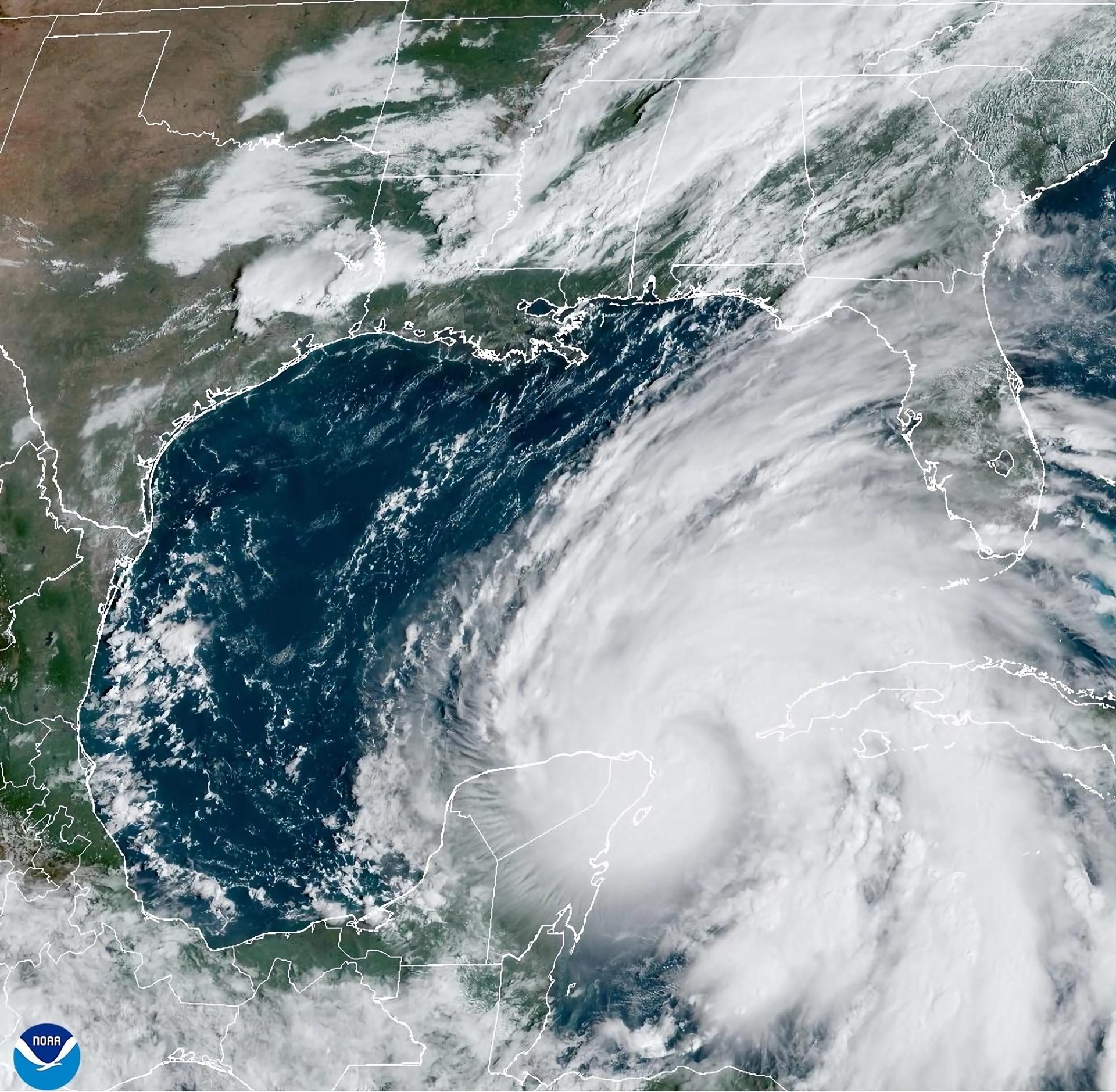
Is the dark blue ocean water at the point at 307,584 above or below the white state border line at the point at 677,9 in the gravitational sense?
below

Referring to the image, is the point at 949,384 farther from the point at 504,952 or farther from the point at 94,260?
the point at 94,260

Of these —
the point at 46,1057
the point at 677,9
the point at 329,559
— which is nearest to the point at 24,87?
the point at 329,559

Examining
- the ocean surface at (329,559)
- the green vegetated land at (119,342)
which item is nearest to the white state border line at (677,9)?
the green vegetated land at (119,342)

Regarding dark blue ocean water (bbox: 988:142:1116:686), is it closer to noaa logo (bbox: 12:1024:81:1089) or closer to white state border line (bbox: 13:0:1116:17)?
white state border line (bbox: 13:0:1116:17)

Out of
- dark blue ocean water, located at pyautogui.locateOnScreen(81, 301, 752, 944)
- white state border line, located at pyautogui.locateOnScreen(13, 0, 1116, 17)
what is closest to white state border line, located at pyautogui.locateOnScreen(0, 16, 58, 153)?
white state border line, located at pyautogui.locateOnScreen(13, 0, 1116, 17)

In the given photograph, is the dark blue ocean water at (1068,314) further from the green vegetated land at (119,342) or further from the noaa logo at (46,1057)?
the noaa logo at (46,1057)

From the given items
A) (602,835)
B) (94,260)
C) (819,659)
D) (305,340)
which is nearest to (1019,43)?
(819,659)
